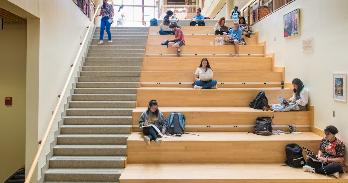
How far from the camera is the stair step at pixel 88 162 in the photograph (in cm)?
588

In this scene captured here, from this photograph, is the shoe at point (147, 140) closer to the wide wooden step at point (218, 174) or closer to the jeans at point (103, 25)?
the wide wooden step at point (218, 174)

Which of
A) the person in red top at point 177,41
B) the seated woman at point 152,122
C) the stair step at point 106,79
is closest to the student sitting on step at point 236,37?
the person in red top at point 177,41

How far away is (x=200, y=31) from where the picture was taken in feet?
37.2

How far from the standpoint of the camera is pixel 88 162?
595 cm

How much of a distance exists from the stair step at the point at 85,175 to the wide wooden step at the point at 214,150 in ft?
1.29

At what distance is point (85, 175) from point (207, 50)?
5.30m

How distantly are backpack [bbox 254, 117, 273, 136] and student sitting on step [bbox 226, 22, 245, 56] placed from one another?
3434 mm

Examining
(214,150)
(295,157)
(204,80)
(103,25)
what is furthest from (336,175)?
(103,25)

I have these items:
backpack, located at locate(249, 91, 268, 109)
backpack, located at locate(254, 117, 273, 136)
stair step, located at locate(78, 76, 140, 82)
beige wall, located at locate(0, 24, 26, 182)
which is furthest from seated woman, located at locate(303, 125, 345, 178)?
beige wall, located at locate(0, 24, 26, 182)

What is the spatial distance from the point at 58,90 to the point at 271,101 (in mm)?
4271

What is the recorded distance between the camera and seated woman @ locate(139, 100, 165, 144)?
6.04 metres

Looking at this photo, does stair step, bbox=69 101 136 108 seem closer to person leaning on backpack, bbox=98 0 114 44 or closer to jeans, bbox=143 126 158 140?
jeans, bbox=143 126 158 140

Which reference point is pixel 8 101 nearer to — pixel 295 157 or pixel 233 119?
pixel 233 119

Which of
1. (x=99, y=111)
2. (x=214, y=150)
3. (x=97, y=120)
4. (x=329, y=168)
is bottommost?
(x=329, y=168)
